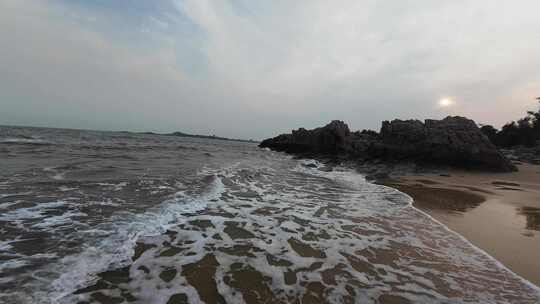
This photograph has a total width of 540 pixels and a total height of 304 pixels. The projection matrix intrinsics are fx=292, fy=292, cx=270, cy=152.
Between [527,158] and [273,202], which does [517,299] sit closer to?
[273,202]

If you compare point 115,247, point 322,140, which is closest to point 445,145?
point 322,140

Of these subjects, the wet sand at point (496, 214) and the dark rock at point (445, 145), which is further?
the dark rock at point (445, 145)

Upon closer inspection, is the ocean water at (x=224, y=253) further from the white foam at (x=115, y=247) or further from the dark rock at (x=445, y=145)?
the dark rock at (x=445, y=145)

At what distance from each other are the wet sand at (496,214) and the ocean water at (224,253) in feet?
1.26

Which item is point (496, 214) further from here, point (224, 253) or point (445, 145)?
point (445, 145)

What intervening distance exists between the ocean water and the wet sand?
38cm

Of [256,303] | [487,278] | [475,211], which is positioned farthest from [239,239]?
[475,211]

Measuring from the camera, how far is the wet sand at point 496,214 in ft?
16.6

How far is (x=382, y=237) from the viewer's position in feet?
19.1

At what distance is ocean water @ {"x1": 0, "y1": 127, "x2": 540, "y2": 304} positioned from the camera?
3.55 m

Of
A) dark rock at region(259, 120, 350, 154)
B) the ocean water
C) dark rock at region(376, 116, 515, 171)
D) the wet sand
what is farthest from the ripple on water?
dark rock at region(259, 120, 350, 154)

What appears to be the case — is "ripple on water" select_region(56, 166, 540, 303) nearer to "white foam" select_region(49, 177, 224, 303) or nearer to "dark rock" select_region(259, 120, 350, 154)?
"white foam" select_region(49, 177, 224, 303)

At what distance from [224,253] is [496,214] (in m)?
7.45

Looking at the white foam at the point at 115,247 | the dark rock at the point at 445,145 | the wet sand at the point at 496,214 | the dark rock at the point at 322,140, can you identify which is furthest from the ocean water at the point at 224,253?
the dark rock at the point at 322,140
